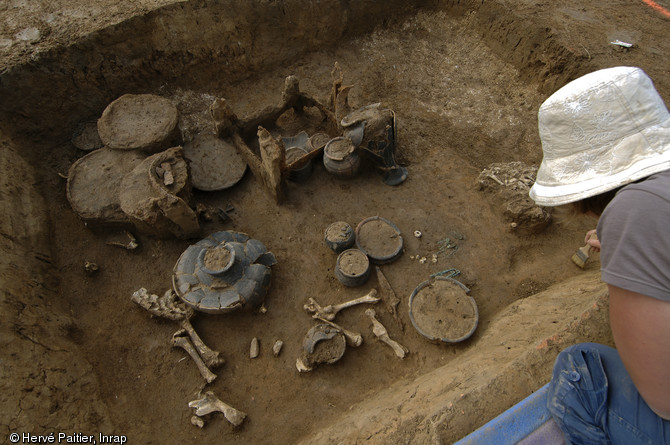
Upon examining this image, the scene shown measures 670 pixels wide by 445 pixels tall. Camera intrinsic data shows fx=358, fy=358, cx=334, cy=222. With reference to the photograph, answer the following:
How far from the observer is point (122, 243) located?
4902 mm

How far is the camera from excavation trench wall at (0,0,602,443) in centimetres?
328

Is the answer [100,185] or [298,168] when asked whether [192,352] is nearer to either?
[100,185]

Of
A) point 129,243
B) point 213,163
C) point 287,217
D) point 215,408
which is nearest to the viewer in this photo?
point 215,408

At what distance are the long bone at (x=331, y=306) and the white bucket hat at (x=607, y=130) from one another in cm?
271

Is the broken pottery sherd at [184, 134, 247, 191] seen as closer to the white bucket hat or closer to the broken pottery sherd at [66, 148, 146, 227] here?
the broken pottery sherd at [66, 148, 146, 227]

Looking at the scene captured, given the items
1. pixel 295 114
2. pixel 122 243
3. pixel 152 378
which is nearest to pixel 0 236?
pixel 122 243

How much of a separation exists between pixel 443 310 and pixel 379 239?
49.5 inches

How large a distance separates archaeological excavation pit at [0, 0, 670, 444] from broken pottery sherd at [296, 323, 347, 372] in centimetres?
14

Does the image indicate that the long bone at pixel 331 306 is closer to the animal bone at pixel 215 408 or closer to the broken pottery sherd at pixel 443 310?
the broken pottery sherd at pixel 443 310

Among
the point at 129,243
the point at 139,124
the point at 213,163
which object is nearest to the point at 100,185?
the point at 129,243

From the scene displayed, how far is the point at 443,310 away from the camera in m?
4.26

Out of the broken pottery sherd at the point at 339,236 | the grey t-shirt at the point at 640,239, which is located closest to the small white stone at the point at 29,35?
the broken pottery sherd at the point at 339,236

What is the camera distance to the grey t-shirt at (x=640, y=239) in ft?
5.27

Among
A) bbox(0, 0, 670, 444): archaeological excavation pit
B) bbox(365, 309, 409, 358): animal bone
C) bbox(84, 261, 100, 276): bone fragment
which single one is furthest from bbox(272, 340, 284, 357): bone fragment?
bbox(84, 261, 100, 276): bone fragment
